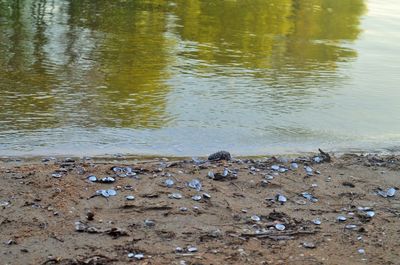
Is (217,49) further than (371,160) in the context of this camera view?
Yes

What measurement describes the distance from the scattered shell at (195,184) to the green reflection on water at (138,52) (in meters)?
2.41

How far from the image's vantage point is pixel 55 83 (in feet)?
31.3

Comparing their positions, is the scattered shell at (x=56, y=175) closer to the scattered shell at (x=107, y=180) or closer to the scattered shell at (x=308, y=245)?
the scattered shell at (x=107, y=180)

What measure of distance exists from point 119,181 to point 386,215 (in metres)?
2.21

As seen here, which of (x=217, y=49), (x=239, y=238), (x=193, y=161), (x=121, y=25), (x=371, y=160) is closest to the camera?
(x=239, y=238)

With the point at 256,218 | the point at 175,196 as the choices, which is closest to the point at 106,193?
the point at 175,196

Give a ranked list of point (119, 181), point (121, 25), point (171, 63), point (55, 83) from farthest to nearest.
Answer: point (121, 25) → point (171, 63) → point (55, 83) → point (119, 181)

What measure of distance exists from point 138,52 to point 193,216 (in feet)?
22.0

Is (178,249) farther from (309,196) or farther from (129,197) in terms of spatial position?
(309,196)

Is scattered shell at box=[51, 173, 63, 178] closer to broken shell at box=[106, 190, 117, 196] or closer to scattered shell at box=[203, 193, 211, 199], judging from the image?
broken shell at box=[106, 190, 117, 196]

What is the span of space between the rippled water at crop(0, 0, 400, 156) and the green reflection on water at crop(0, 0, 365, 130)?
0.03 metres

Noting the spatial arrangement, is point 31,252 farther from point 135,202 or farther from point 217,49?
point 217,49

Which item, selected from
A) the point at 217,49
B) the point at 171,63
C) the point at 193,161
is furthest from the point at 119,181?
the point at 217,49

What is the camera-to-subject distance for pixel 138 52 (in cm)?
1163
